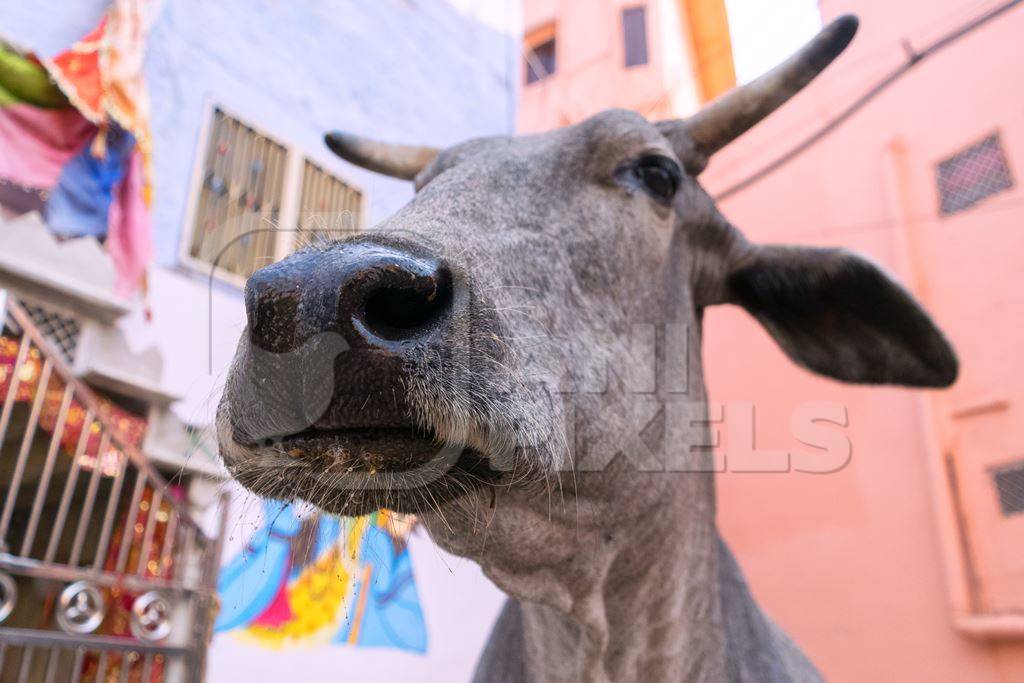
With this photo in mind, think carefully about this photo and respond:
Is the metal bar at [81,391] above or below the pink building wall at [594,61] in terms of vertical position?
below

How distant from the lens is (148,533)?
4.50 metres

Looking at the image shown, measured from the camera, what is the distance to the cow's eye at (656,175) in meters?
2.29

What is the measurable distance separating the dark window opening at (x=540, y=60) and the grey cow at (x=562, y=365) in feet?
23.2

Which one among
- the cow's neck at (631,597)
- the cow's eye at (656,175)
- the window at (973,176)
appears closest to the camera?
the cow's neck at (631,597)

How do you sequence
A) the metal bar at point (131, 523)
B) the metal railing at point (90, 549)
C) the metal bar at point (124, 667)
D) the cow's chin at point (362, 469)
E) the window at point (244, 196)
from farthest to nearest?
the window at point (244, 196) < the metal bar at point (124, 667) < the metal bar at point (131, 523) < the metal railing at point (90, 549) < the cow's chin at point (362, 469)

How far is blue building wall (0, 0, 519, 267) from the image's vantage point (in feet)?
18.6

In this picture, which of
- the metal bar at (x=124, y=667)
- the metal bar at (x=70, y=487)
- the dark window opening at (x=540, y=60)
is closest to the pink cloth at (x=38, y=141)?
the metal bar at (x=70, y=487)

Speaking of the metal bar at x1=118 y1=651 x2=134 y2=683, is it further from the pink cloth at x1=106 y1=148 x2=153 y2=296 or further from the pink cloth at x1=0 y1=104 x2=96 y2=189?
the pink cloth at x1=0 y1=104 x2=96 y2=189

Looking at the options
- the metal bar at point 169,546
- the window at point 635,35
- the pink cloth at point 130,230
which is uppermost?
the window at point 635,35

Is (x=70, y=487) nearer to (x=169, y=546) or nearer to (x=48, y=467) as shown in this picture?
(x=48, y=467)

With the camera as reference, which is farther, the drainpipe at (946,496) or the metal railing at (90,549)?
the drainpipe at (946,496)

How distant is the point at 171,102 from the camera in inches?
232

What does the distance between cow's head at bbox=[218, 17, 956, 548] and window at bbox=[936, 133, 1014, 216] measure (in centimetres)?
410

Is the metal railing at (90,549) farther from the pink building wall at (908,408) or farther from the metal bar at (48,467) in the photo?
the pink building wall at (908,408)
